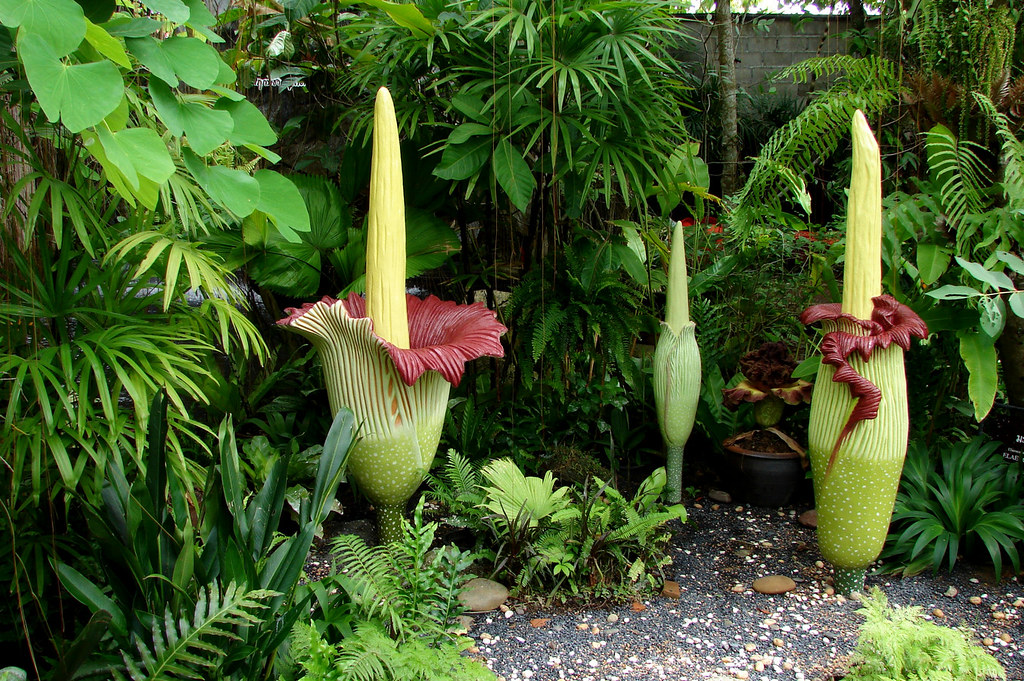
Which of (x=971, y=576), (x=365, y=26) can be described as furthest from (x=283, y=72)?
(x=971, y=576)

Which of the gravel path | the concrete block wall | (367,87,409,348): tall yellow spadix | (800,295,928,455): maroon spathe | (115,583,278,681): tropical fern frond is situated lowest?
the gravel path

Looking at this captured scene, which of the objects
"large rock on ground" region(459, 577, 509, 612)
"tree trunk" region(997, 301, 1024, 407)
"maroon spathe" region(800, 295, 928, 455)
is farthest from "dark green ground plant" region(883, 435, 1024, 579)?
"large rock on ground" region(459, 577, 509, 612)

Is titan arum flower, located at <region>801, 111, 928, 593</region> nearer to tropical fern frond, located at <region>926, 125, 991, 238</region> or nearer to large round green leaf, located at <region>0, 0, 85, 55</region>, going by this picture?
tropical fern frond, located at <region>926, 125, 991, 238</region>

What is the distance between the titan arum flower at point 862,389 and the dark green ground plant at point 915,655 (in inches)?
16.6

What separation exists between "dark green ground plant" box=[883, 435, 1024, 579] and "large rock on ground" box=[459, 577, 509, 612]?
1.18 meters

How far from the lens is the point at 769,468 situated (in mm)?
2625

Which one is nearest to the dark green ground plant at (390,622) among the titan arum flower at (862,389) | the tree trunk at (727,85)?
the titan arum flower at (862,389)

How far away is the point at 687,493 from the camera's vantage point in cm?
279

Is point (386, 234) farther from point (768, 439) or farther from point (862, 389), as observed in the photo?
point (768, 439)

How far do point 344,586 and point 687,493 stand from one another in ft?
4.87

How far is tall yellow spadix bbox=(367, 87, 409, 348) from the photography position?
1.86 metres

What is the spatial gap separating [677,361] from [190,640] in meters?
1.69

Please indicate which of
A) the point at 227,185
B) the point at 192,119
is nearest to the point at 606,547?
the point at 227,185

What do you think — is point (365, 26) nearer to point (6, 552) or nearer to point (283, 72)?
point (283, 72)
